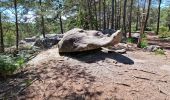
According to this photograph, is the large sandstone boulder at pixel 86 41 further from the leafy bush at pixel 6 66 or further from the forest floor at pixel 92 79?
the leafy bush at pixel 6 66

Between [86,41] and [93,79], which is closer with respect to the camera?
[93,79]

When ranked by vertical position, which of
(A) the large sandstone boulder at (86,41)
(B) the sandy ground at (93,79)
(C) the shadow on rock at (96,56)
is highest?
(A) the large sandstone boulder at (86,41)

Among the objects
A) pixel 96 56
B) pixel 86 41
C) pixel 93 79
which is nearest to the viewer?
pixel 93 79

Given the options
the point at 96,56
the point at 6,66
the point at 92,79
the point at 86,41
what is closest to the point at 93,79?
the point at 92,79

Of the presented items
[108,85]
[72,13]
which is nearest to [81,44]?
[108,85]

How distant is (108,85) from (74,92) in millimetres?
778

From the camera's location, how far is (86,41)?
7.54m

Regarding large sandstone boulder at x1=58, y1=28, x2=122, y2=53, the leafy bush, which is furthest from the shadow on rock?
the leafy bush

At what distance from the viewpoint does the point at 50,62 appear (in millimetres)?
7566

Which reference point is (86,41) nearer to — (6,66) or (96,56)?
(96,56)

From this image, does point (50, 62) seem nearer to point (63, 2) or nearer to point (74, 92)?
point (74, 92)

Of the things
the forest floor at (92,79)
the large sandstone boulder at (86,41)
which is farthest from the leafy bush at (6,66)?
the large sandstone boulder at (86,41)

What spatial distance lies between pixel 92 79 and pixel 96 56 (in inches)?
57.2

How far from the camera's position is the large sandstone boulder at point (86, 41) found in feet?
24.3
